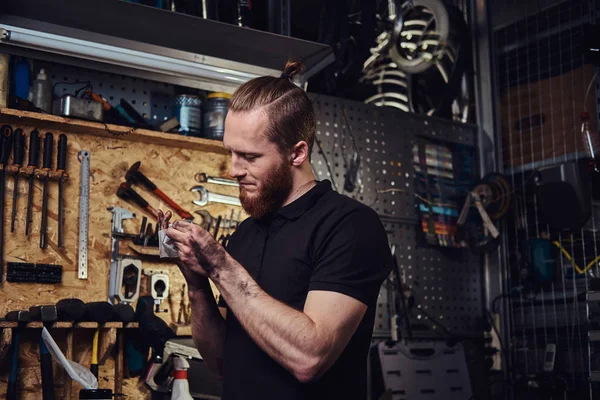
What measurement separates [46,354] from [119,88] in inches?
45.5

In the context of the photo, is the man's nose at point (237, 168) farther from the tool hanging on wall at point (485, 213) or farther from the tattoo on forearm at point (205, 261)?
the tool hanging on wall at point (485, 213)

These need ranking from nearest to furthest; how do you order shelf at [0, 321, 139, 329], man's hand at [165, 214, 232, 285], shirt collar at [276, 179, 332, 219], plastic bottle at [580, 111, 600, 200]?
man's hand at [165, 214, 232, 285], shirt collar at [276, 179, 332, 219], shelf at [0, 321, 139, 329], plastic bottle at [580, 111, 600, 200]

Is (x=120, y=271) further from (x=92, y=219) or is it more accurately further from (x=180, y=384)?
(x=180, y=384)

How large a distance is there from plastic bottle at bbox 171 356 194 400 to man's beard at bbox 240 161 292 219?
115 centimetres

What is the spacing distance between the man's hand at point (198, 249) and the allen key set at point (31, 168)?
4.72ft

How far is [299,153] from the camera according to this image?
171 centimetres

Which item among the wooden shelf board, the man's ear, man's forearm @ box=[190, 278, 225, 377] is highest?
the man's ear

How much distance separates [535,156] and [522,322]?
82cm

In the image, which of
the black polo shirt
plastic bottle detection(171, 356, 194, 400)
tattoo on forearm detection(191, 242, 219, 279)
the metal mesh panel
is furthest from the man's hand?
the metal mesh panel

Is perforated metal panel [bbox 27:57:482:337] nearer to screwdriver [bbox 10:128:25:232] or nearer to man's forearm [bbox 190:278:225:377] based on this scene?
screwdriver [bbox 10:128:25:232]

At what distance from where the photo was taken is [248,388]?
1.55 meters

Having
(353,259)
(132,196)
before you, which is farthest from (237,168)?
(132,196)

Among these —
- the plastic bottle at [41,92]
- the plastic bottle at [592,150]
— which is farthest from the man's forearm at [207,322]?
the plastic bottle at [592,150]

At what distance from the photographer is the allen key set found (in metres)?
2.77
